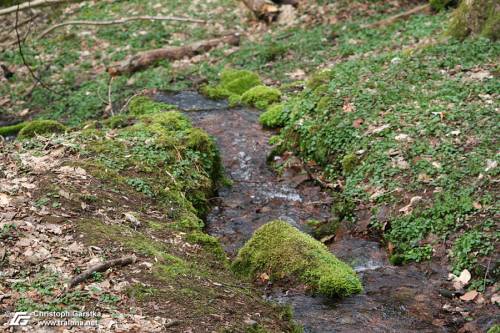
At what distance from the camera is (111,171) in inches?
248

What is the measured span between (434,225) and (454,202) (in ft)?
1.08

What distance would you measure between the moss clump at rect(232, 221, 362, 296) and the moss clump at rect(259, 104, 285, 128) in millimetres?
3413

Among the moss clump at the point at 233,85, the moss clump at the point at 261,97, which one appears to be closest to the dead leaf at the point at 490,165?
the moss clump at the point at 261,97

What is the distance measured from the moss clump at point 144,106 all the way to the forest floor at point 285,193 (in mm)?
216

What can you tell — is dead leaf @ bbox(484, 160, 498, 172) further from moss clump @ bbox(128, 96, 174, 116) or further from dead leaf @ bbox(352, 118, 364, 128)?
moss clump @ bbox(128, 96, 174, 116)

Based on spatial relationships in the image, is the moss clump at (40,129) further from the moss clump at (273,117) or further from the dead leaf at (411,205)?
the dead leaf at (411,205)

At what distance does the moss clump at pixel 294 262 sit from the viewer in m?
5.36

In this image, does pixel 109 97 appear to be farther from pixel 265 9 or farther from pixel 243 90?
pixel 265 9

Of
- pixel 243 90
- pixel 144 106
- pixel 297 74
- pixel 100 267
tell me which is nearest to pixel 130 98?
pixel 144 106

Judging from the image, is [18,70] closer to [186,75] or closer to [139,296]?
[186,75]

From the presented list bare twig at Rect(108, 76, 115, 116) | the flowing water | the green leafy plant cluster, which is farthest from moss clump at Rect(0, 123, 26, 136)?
the green leafy plant cluster

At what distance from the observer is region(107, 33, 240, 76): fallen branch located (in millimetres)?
12321

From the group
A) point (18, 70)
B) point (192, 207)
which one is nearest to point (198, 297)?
point (192, 207)

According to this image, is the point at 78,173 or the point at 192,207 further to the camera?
the point at 192,207
